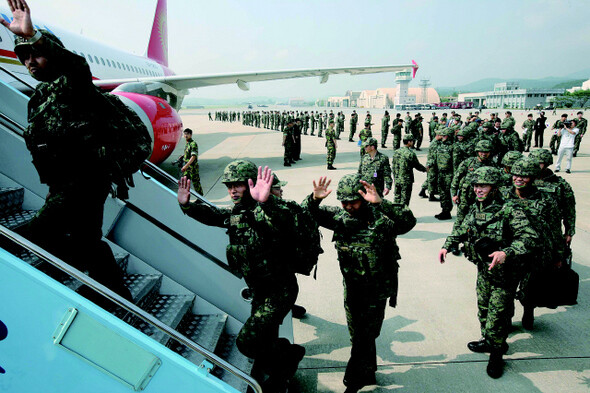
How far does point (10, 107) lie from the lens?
11.2ft

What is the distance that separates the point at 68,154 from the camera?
219cm

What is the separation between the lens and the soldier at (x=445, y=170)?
7504mm

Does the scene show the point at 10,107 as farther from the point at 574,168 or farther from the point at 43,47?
the point at 574,168

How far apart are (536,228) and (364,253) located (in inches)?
62.6

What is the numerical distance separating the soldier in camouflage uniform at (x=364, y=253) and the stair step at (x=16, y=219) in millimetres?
2290

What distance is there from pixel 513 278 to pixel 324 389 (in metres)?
1.93

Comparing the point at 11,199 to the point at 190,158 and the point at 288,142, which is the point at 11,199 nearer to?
the point at 190,158

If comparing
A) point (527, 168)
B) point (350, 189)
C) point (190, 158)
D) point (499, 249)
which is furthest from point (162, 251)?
point (190, 158)

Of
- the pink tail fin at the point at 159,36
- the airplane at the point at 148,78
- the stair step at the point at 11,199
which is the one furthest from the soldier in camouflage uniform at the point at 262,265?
the pink tail fin at the point at 159,36

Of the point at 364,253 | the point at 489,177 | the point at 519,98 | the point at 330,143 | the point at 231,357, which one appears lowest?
the point at 231,357

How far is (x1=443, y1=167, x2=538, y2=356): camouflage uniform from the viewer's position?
10.2 ft

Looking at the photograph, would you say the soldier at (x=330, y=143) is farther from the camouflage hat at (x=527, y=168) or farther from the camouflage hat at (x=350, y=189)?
the camouflage hat at (x=350, y=189)

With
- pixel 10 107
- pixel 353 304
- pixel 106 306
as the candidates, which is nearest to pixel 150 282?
pixel 106 306

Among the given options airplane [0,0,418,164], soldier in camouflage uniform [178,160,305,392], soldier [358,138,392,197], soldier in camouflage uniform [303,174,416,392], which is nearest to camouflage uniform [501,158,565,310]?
soldier in camouflage uniform [303,174,416,392]
